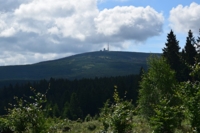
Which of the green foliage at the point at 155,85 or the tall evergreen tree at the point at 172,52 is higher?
the tall evergreen tree at the point at 172,52

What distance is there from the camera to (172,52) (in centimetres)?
5297

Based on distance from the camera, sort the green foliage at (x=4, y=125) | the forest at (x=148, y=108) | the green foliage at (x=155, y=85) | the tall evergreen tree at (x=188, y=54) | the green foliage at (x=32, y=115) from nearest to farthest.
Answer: the green foliage at (x=32, y=115), the forest at (x=148, y=108), the green foliage at (x=4, y=125), the green foliage at (x=155, y=85), the tall evergreen tree at (x=188, y=54)

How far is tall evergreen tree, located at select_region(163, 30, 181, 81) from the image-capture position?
5256 cm

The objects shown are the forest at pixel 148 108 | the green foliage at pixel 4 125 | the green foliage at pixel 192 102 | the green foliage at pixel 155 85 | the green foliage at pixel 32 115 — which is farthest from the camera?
the green foliage at pixel 155 85

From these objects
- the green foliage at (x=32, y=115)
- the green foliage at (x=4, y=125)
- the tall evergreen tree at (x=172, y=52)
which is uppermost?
the tall evergreen tree at (x=172, y=52)

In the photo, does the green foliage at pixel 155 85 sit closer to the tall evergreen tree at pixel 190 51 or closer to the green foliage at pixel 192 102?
the green foliage at pixel 192 102

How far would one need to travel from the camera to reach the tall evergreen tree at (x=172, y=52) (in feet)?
172

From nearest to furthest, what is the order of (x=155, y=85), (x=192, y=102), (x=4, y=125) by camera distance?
(x=192, y=102)
(x=4, y=125)
(x=155, y=85)

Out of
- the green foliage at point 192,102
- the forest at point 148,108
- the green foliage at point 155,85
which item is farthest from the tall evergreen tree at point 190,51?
the green foliage at point 192,102

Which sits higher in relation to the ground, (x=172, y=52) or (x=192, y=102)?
(x=172, y=52)

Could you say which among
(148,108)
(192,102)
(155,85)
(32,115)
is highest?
(192,102)

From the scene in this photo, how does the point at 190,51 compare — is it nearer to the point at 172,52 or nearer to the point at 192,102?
the point at 172,52

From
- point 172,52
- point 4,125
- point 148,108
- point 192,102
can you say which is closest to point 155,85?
point 148,108

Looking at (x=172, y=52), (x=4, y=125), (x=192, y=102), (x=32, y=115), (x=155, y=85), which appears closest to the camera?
(x=32, y=115)
